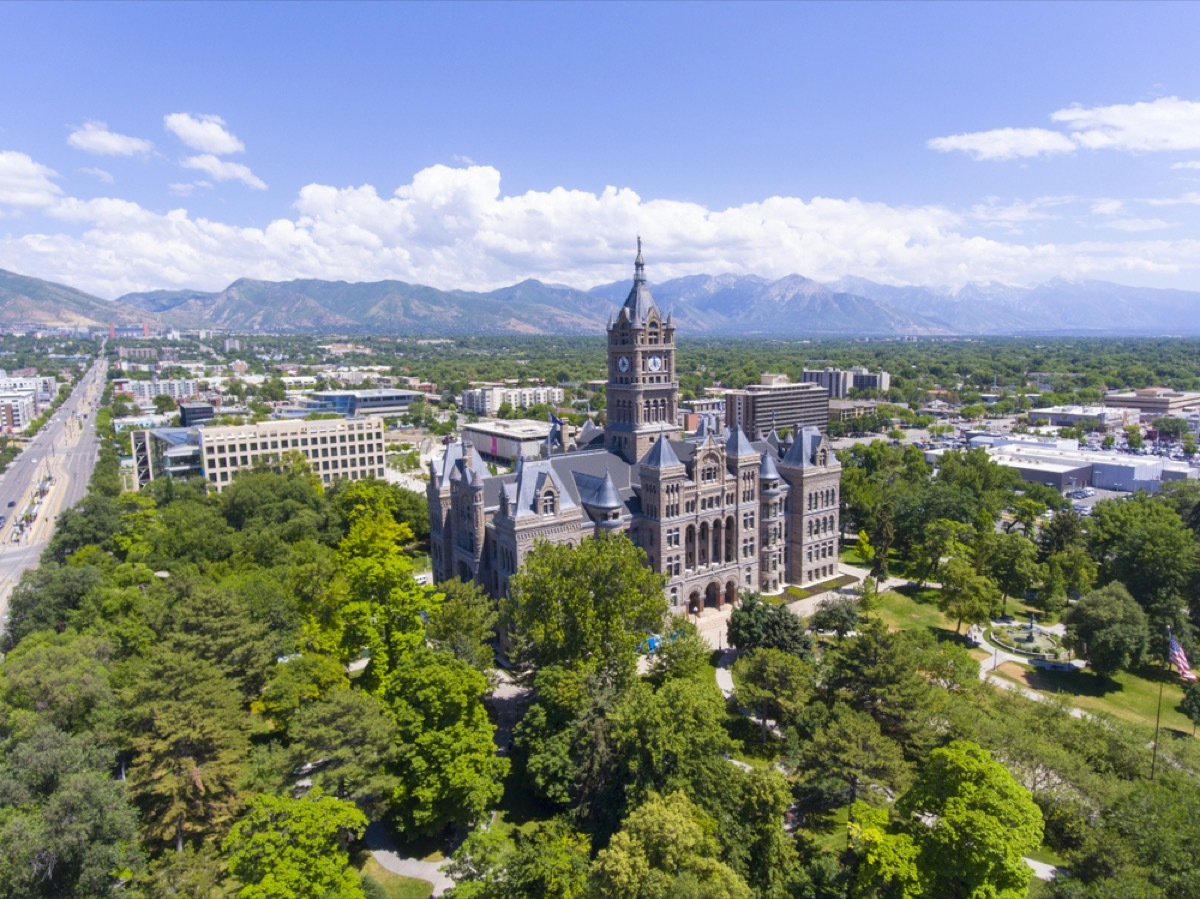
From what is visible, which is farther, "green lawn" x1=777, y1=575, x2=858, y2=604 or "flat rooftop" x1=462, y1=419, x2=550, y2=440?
"flat rooftop" x1=462, y1=419, x2=550, y2=440

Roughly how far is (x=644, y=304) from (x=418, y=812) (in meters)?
59.4

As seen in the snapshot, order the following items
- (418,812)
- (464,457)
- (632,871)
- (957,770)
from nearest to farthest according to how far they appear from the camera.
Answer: (632,871) < (957,770) < (418,812) < (464,457)

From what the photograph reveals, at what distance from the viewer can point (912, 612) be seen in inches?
3322

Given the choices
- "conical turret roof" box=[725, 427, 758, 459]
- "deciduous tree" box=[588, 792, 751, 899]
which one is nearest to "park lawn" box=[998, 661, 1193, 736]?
"conical turret roof" box=[725, 427, 758, 459]

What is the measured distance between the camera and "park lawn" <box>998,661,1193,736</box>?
62656 mm

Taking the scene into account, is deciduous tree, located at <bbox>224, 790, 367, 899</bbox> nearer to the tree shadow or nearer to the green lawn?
the green lawn

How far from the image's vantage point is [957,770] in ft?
122

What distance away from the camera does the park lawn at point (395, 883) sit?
140 feet

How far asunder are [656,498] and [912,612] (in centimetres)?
3499

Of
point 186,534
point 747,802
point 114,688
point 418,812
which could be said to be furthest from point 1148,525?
point 186,534

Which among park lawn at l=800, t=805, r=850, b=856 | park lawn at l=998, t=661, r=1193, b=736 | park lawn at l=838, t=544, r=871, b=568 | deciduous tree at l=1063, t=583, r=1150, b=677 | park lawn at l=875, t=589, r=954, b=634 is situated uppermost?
deciduous tree at l=1063, t=583, r=1150, b=677

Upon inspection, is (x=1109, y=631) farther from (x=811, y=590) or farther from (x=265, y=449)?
(x=265, y=449)

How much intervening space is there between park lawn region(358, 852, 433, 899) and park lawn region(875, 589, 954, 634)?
179 ft

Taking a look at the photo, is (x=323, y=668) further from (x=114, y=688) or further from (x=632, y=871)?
(x=632, y=871)
